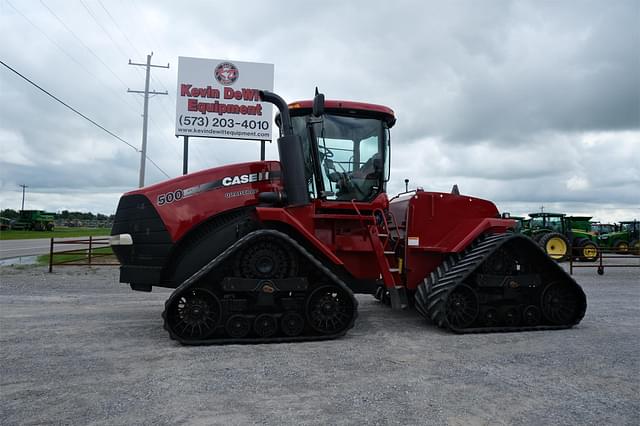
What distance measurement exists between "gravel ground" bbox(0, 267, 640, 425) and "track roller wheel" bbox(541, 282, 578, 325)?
25cm

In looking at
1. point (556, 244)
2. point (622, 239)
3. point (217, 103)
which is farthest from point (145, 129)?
point (622, 239)

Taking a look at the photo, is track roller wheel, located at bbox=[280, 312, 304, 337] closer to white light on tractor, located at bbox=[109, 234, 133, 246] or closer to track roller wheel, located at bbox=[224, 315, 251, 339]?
track roller wheel, located at bbox=[224, 315, 251, 339]

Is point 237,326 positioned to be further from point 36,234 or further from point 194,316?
point 36,234

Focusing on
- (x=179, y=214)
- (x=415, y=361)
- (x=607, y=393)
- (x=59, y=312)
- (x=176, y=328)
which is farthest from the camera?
(x=59, y=312)

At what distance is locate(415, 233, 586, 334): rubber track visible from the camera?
19.6ft

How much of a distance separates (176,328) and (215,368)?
1027 mm

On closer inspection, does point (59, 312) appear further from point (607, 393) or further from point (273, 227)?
point (607, 393)

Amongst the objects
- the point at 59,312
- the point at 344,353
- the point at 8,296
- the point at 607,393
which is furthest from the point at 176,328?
the point at 8,296

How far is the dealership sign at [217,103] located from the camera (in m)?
16.4

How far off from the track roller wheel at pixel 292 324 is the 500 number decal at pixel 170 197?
1961 mm

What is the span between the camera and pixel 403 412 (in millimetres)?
3518

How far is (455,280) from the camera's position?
5984 mm

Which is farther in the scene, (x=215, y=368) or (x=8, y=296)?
(x=8, y=296)

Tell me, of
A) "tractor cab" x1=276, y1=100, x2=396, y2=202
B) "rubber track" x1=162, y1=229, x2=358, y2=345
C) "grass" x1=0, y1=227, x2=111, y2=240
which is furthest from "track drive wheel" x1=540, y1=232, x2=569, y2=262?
"grass" x1=0, y1=227, x2=111, y2=240
